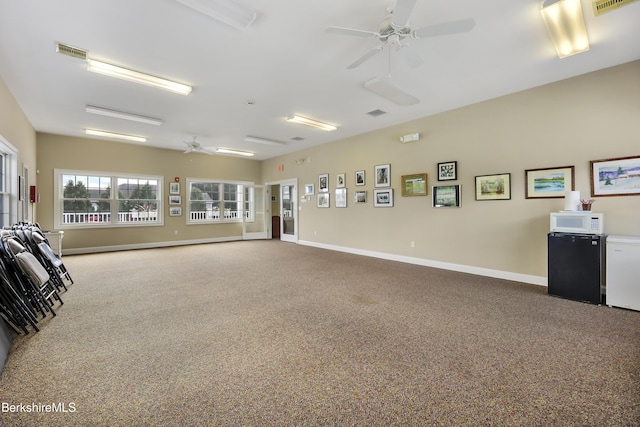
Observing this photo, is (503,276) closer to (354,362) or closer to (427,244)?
(427,244)

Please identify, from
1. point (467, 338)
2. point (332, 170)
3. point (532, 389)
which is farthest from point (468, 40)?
point (332, 170)

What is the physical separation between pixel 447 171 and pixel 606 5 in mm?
2941

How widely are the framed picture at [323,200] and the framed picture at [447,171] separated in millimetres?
3315

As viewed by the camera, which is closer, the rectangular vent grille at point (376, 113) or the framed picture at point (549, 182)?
the framed picture at point (549, 182)

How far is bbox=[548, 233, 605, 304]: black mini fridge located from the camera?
3.37 meters

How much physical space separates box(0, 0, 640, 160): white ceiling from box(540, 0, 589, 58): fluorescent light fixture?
0.08 meters

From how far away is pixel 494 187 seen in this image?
15.2ft

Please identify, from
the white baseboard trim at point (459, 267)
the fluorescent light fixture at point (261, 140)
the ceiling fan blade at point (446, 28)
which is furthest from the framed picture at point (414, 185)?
the fluorescent light fixture at point (261, 140)

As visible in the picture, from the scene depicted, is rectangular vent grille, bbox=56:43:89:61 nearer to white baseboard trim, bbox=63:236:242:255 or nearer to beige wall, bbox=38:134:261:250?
beige wall, bbox=38:134:261:250

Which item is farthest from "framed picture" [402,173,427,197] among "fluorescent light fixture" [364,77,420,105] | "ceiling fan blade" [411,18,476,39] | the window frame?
the window frame

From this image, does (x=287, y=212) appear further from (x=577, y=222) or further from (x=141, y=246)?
(x=577, y=222)

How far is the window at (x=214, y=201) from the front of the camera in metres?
8.96

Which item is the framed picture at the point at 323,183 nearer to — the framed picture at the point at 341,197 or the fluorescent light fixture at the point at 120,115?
the framed picture at the point at 341,197

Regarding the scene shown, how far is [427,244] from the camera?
18.3ft
